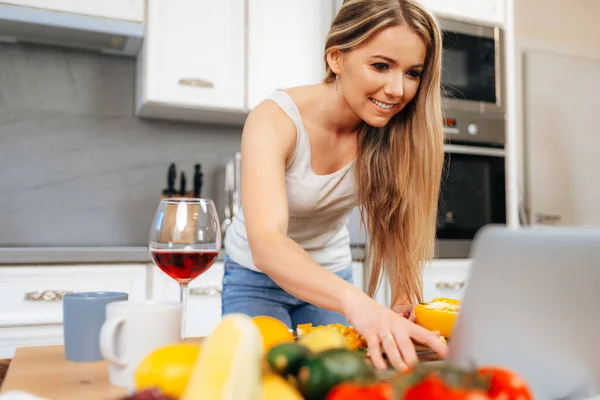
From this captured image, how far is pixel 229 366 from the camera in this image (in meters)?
0.42

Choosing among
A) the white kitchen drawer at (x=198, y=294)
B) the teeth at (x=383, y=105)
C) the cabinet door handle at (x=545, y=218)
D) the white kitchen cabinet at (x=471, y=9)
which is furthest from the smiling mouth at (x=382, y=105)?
the cabinet door handle at (x=545, y=218)

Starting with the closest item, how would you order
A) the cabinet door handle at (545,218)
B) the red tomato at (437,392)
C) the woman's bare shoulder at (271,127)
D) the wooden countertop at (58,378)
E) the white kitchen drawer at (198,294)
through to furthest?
1. the red tomato at (437,392)
2. the wooden countertop at (58,378)
3. the woman's bare shoulder at (271,127)
4. the white kitchen drawer at (198,294)
5. the cabinet door handle at (545,218)

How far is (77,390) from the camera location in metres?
0.63

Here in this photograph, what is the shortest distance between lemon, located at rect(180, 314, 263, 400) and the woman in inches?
22.5

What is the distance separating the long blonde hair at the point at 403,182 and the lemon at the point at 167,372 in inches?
32.1

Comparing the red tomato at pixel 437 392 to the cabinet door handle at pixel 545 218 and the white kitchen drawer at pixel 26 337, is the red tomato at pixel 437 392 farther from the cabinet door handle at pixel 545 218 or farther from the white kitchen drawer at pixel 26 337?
the cabinet door handle at pixel 545 218

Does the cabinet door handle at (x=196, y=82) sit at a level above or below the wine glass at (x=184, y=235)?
above

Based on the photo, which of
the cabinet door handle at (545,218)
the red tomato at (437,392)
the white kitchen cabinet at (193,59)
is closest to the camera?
the red tomato at (437,392)

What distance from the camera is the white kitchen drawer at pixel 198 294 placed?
195cm

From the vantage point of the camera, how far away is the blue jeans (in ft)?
4.32

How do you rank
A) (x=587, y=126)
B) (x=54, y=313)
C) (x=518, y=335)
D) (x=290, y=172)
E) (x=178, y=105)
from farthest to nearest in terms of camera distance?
(x=587, y=126) < (x=178, y=105) < (x=54, y=313) < (x=290, y=172) < (x=518, y=335)

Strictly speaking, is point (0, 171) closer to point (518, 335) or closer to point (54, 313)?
point (54, 313)

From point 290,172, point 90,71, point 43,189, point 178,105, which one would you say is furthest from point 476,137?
point 43,189

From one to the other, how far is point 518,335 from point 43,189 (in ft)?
7.44
